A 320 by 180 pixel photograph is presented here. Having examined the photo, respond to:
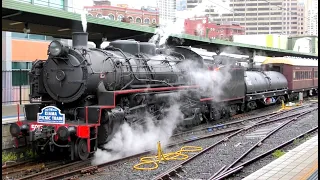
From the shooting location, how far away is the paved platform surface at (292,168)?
5.51 metres

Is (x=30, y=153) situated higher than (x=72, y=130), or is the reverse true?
(x=72, y=130)

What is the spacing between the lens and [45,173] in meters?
7.40

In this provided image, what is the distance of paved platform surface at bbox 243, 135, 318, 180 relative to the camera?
5.51 meters

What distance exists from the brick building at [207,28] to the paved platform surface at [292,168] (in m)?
14.5

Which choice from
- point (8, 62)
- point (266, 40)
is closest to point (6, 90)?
point (8, 62)

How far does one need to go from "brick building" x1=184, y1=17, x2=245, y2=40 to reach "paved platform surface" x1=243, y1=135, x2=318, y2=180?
14535 millimetres

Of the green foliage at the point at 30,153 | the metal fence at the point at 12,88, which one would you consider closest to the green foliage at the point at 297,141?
the green foliage at the point at 30,153

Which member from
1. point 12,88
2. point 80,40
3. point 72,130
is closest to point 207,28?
point 12,88

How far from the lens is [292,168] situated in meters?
6.05

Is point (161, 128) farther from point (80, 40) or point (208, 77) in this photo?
point (80, 40)

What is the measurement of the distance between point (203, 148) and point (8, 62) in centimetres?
1318

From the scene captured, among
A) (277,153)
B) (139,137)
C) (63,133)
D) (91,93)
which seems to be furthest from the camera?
(139,137)

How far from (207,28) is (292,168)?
21418 mm

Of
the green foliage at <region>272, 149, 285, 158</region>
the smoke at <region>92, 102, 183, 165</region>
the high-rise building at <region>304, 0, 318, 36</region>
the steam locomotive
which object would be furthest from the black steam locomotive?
the high-rise building at <region>304, 0, 318, 36</region>
